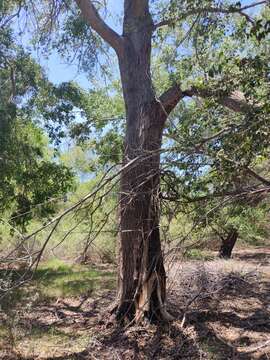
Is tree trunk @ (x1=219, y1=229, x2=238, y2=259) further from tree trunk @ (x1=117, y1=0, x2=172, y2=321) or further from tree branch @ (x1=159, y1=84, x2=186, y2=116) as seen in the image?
tree branch @ (x1=159, y1=84, x2=186, y2=116)

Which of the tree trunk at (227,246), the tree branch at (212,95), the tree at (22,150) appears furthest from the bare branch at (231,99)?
the tree trunk at (227,246)

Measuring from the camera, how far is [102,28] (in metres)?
7.78

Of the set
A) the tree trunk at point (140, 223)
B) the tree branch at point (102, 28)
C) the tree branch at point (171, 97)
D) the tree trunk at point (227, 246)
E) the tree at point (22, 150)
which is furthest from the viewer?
the tree trunk at point (227, 246)

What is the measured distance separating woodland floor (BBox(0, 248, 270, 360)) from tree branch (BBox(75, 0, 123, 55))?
3556 mm

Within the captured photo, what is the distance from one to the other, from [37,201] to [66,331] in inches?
150

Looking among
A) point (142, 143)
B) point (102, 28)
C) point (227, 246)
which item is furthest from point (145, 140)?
point (227, 246)

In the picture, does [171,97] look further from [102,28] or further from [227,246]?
[227,246]

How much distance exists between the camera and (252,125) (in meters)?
4.13

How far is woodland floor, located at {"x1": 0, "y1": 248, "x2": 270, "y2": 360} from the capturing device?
5961 millimetres

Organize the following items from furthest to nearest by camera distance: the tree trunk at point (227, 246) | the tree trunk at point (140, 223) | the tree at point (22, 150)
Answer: the tree trunk at point (227, 246) < the tree at point (22, 150) < the tree trunk at point (140, 223)

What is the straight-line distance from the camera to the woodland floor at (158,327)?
5.96 metres

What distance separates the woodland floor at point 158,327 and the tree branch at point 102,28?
3556 millimetres

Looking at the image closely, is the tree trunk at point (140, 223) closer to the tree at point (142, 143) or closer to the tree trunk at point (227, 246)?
the tree at point (142, 143)

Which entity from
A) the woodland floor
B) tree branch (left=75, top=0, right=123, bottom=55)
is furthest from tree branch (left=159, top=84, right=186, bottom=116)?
the woodland floor
